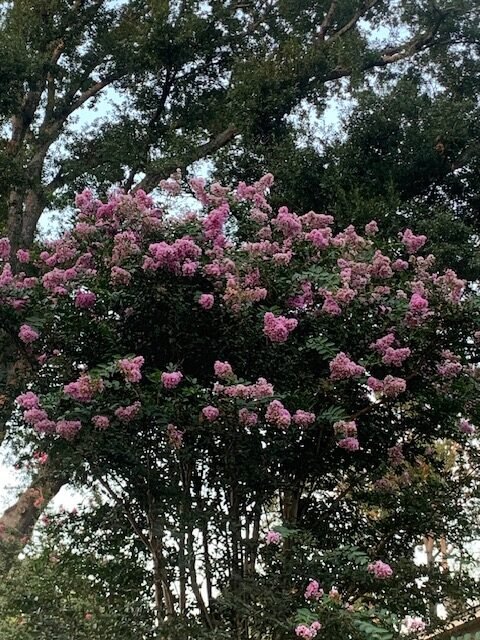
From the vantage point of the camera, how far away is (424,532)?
351cm

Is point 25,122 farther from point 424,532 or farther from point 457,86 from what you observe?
point 424,532

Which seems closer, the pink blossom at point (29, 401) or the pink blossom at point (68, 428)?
the pink blossom at point (68, 428)

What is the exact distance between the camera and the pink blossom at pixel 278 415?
292 centimetres

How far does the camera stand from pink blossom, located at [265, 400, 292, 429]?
2.92m

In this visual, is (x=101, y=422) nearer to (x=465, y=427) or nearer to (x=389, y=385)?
(x=389, y=385)

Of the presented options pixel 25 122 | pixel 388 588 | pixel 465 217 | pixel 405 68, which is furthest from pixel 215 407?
pixel 405 68

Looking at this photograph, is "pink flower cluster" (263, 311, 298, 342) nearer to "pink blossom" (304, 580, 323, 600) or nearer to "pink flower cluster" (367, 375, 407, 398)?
"pink flower cluster" (367, 375, 407, 398)

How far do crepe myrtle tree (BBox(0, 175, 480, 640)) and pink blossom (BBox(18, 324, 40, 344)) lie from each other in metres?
0.02

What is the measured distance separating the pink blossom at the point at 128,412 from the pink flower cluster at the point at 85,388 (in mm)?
140

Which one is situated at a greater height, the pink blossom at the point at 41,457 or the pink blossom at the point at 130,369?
the pink blossom at the point at 130,369

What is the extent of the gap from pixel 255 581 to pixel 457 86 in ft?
18.3

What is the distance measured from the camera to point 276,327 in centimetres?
311

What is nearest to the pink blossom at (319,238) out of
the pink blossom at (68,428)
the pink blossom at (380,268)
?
the pink blossom at (380,268)

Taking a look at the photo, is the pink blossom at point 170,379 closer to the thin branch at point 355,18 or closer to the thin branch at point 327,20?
the thin branch at point 355,18
